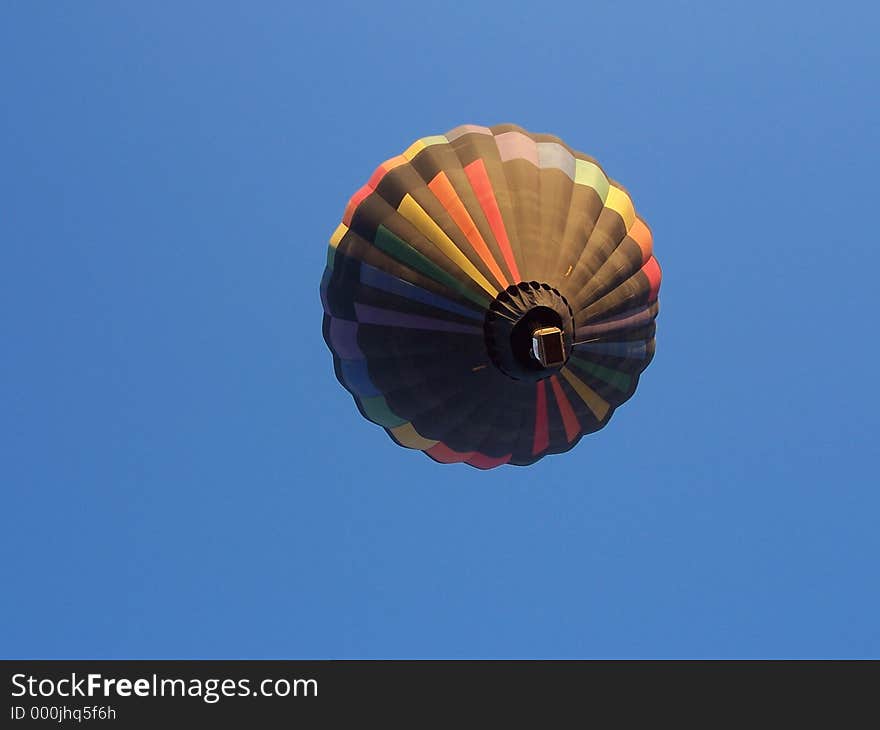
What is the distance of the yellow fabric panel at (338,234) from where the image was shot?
1426cm

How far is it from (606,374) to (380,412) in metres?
4.19

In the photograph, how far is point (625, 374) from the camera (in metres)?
15.3

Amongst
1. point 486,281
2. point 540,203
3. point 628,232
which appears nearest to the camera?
point 486,281

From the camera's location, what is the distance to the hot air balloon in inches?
515

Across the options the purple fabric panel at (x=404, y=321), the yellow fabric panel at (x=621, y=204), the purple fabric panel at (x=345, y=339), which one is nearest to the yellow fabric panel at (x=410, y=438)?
the purple fabric panel at (x=345, y=339)

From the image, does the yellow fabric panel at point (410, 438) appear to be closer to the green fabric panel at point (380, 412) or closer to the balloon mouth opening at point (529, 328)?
the green fabric panel at point (380, 412)

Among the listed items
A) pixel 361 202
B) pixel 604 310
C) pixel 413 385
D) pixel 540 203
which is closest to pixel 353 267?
pixel 361 202

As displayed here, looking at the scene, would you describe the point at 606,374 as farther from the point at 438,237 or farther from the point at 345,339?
the point at 345,339

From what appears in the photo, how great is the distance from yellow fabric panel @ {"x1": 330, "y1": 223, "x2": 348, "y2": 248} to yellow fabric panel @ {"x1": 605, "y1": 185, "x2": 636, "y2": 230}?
4.81 metres

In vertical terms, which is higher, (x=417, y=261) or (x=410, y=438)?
(x=417, y=261)

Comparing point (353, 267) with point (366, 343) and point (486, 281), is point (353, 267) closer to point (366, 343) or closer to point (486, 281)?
point (366, 343)

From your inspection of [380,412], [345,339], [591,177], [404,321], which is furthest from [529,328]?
[591,177]

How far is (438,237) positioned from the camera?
43.7ft

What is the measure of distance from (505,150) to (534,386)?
424 centimetres
